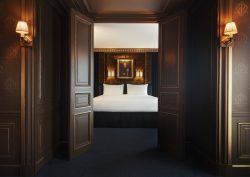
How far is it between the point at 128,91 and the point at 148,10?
457 centimetres

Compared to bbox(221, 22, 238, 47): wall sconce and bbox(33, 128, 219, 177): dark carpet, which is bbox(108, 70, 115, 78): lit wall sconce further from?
bbox(221, 22, 238, 47): wall sconce

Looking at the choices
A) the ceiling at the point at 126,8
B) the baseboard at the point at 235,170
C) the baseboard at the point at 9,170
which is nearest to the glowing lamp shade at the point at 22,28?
the ceiling at the point at 126,8

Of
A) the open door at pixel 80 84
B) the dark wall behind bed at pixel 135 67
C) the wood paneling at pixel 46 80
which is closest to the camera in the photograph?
the wood paneling at pixel 46 80

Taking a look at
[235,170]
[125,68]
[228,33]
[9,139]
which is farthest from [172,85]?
[125,68]

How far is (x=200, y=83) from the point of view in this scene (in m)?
3.03

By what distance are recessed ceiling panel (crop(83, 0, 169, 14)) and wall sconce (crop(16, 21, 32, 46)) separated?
1.35m

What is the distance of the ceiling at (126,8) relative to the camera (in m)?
3.27

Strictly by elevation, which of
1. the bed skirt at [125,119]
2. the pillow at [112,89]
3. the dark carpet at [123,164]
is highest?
the pillow at [112,89]

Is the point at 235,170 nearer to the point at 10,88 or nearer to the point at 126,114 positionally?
the point at 126,114

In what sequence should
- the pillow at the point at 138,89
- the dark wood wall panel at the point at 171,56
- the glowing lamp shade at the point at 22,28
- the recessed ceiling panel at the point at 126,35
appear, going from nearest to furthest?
the glowing lamp shade at the point at 22,28
the dark wood wall panel at the point at 171,56
the recessed ceiling panel at the point at 126,35
the pillow at the point at 138,89

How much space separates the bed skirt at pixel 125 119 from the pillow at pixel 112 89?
8.36 ft

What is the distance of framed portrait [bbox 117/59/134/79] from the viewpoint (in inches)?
321

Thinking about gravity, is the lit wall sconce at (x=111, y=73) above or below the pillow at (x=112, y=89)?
above

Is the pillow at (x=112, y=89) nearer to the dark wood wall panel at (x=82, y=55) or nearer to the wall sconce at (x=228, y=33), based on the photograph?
the dark wood wall panel at (x=82, y=55)
